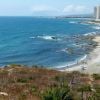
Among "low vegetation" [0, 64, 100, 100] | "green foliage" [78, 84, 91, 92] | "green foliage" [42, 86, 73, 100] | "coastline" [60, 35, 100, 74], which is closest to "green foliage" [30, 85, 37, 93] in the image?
"low vegetation" [0, 64, 100, 100]

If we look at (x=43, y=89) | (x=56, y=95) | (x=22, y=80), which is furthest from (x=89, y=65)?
(x=56, y=95)

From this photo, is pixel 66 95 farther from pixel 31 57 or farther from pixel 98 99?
pixel 31 57

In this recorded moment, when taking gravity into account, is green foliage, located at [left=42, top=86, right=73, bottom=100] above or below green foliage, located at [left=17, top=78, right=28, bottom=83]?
above

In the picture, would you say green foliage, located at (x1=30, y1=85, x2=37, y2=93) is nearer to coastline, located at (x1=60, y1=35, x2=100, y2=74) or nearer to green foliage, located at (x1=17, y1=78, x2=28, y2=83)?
green foliage, located at (x1=17, y1=78, x2=28, y2=83)

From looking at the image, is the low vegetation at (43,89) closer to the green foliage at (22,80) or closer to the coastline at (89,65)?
the green foliage at (22,80)

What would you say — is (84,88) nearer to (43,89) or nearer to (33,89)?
(43,89)

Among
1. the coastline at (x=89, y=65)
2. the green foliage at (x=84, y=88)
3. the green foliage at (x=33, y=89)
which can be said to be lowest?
the coastline at (x=89, y=65)

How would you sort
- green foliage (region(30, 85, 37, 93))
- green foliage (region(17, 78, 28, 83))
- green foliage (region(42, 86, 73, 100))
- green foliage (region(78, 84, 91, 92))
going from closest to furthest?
green foliage (region(42, 86, 73, 100)) → green foliage (region(30, 85, 37, 93)) → green foliage (region(78, 84, 91, 92)) → green foliage (region(17, 78, 28, 83))

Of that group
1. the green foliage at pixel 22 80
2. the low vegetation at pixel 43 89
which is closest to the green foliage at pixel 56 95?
the low vegetation at pixel 43 89

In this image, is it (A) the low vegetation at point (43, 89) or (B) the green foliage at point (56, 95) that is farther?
(A) the low vegetation at point (43, 89)

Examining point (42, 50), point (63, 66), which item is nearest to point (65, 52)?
point (42, 50)

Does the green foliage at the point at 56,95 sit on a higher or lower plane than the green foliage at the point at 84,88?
higher
